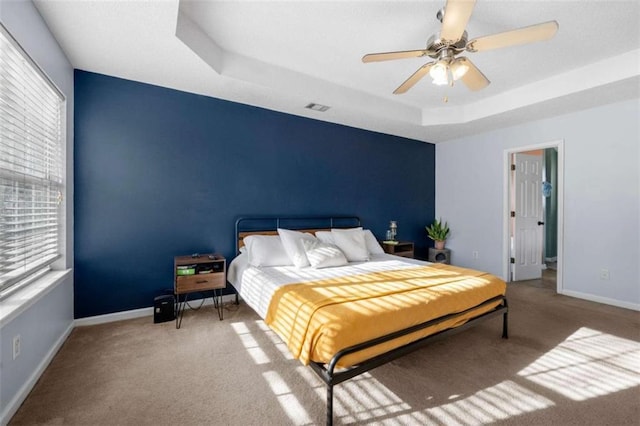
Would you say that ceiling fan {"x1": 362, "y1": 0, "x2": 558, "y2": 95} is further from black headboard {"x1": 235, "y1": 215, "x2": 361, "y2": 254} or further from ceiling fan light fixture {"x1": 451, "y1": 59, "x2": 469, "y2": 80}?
black headboard {"x1": 235, "y1": 215, "x2": 361, "y2": 254}

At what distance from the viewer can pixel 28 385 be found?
1901 mm

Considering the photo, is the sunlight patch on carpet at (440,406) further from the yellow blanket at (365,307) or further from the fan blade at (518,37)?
the fan blade at (518,37)

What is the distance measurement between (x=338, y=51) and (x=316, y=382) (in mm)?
2953

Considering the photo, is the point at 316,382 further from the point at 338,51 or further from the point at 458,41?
the point at 338,51

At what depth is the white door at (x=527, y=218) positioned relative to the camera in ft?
16.2

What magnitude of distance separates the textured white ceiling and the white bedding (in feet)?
6.58

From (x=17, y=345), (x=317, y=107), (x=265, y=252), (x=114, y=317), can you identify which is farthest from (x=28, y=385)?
(x=317, y=107)

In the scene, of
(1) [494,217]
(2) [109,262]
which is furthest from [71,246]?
(1) [494,217]

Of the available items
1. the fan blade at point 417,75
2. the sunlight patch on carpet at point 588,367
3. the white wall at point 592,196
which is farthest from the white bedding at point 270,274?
the white wall at point 592,196

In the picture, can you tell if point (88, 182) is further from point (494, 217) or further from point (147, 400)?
point (494, 217)

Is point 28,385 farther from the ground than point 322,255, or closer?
closer

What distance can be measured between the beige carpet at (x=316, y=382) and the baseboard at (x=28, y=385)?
44 mm

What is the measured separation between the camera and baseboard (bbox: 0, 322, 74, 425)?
65.5 inches

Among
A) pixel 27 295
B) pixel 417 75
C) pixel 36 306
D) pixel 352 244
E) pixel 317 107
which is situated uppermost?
pixel 317 107
